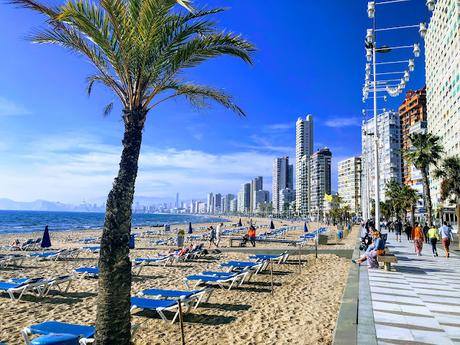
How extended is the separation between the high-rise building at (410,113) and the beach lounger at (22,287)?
340 ft

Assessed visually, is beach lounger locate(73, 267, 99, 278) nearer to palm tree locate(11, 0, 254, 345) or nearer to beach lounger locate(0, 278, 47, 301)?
beach lounger locate(0, 278, 47, 301)

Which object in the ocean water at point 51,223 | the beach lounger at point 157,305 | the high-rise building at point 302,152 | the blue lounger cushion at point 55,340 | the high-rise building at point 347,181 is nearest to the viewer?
the blue lounger cushion at point 55,340

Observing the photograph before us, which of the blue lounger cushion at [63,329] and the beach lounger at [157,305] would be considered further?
the beach lounger at [157,305]

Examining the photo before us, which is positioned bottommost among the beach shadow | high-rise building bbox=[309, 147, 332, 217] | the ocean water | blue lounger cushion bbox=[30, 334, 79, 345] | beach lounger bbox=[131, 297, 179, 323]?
the ocean water

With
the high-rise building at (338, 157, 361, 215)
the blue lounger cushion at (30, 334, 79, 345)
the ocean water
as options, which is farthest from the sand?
the high-rise building at (338, 157, 361, 215)

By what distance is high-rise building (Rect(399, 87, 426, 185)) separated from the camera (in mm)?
105062

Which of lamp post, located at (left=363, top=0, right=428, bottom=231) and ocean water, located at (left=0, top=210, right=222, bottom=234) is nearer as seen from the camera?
lamp post, located at (left=363, top=0, right=428, bottom=231)

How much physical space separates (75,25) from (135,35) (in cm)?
92

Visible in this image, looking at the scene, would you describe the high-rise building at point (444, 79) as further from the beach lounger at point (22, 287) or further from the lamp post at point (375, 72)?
the beach lounger at point (22, 287)

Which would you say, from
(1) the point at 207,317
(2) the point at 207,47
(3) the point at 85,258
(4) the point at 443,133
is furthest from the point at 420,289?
(4) the point at 443,133

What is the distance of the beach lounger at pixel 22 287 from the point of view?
897 centimetres

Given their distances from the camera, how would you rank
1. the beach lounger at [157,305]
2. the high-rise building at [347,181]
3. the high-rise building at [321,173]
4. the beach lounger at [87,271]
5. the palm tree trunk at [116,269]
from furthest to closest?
the high-rise building at [321,173]
the high-rise building at [347,181]
the beach lounger at [87,271]
the beach lounger at [157,305]
the palm tree trunk at [116,269]

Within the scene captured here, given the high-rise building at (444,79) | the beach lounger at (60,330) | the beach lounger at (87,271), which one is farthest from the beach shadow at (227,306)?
the high-rise building at (444,79)

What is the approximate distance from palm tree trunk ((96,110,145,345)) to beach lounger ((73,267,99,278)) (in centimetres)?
797
